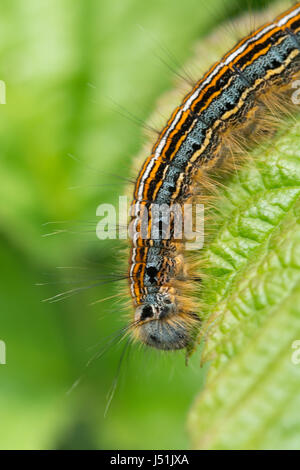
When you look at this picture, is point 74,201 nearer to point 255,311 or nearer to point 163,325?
point 163,325

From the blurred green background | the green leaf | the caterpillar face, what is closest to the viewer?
the green leaf

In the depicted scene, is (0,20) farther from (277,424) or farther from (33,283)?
(277,424)

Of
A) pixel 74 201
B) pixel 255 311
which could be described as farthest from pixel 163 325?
pixel 74 201

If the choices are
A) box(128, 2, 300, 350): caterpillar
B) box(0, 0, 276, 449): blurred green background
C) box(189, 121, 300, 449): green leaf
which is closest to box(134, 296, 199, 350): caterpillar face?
box(128, 2, 300, 350): caterpillar

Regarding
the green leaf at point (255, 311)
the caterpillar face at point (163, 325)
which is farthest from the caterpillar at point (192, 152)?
the green leaf at point (255, 311)

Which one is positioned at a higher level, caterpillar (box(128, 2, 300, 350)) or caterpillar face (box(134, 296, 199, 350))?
caterpillar (box(128, 2, 300, 350))

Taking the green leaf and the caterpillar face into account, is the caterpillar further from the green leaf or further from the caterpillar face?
the green leaf
